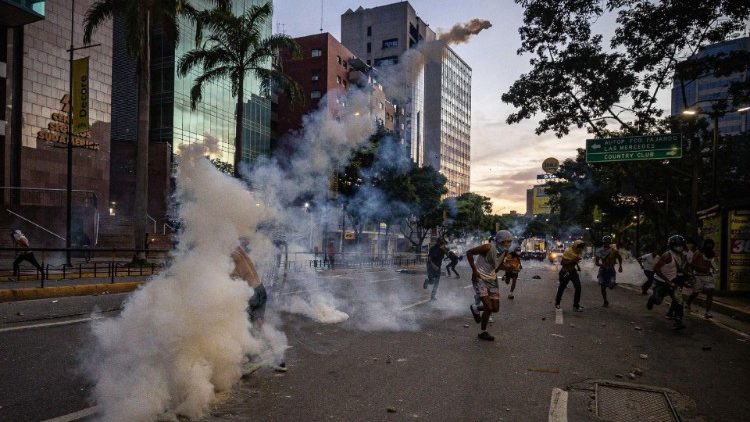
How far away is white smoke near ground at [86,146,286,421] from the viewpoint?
416cm

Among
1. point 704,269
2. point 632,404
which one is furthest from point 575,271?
point 632,404

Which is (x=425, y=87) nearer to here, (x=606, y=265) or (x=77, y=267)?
(x=606, y=265)

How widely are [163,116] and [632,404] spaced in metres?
39.8

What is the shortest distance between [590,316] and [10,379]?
10.3 m

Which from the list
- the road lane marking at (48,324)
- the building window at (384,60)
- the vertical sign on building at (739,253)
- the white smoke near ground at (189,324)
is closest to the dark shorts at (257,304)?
the white smoke near ground at (189,324)

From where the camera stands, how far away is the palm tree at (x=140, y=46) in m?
18.2

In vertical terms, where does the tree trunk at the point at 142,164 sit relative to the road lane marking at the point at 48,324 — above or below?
above

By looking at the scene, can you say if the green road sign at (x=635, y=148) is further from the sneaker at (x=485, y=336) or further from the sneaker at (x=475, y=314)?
the sneaker at (x=485, y=336)

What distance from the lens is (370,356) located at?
20.6 feet

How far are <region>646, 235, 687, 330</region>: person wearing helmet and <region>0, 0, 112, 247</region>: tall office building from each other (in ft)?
80.0

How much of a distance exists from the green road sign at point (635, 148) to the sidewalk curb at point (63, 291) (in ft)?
59.4

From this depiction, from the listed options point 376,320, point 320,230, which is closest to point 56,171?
point 320,230

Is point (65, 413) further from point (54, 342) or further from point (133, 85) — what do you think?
point (133, 85)

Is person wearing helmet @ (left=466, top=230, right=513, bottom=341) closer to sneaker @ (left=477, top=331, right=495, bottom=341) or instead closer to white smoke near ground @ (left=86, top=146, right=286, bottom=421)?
sneaker @ (left=477, top=331, right=495, bottom=341)
